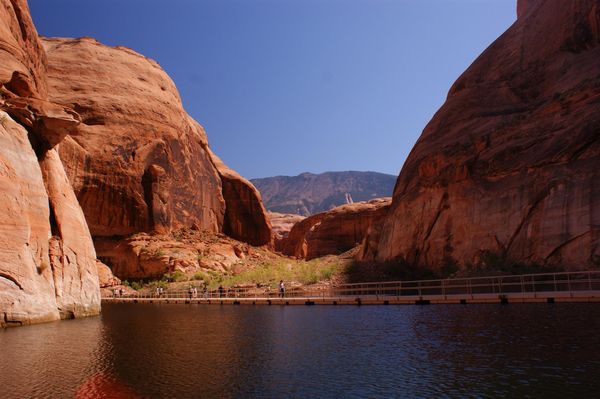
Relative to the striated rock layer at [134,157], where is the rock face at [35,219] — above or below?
below

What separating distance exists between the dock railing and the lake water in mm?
3759

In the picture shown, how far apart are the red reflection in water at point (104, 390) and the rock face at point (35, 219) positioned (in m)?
8.48

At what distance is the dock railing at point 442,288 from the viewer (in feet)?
68.8

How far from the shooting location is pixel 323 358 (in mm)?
10945

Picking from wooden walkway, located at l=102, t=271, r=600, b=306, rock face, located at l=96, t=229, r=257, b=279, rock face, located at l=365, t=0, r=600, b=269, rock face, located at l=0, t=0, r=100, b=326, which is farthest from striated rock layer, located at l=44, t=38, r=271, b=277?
rock face, located at l=365, t=0, r=600, b=269

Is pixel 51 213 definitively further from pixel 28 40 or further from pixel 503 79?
pixel 503 79

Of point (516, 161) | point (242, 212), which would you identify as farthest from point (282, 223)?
point (516, 161)

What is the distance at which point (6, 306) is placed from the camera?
1585cm

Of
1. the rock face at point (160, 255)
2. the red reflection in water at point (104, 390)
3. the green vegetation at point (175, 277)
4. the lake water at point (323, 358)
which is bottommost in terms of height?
the lake water at point (323, 358)

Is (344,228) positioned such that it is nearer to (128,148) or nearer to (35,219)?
(128,148)

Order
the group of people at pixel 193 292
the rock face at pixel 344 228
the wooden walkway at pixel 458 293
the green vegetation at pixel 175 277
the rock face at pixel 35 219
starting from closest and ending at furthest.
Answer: the rock face at pixel 35 219, the wooden walkway at pixel 458 293, the group of people at pixel 193 292, the green vegetation at pixel 175 277, the rock face at pixel 344 228

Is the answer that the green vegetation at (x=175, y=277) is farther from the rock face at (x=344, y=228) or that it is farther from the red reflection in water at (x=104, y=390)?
the red reflection in water at (x=104, y=390)

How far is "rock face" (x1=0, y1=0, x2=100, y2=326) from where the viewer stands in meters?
16.5

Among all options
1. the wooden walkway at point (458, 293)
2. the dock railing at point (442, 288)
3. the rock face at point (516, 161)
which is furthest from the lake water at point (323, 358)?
the rock face at point (516, 161)
